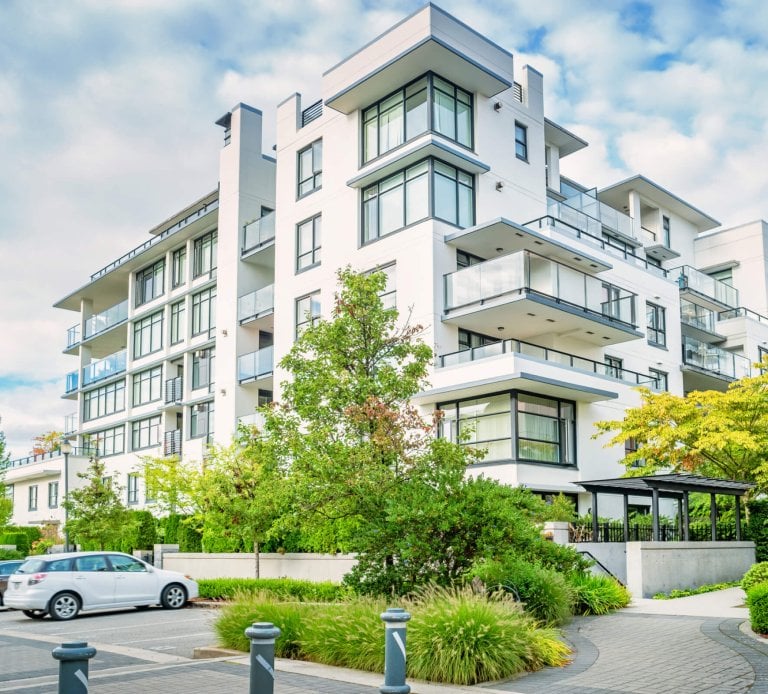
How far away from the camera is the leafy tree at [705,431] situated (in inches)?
1042

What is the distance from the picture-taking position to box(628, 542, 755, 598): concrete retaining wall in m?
19.1

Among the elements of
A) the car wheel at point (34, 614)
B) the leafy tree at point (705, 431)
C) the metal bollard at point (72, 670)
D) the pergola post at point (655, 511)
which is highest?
the leafy tree at point (705, 431)

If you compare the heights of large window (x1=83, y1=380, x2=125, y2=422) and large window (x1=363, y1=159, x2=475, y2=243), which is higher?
large window (x1=363, y1=159, x2=475, y2=243)

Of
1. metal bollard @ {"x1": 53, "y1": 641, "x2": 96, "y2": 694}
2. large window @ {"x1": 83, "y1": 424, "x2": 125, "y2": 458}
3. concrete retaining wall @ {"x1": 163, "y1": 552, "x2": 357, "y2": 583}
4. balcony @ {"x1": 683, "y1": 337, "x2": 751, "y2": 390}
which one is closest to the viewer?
metal bollard @ {"x1": 53, "y1": 641, "x2": 96, "y2": 694}

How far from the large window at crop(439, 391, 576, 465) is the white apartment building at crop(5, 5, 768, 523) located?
0.07 metres

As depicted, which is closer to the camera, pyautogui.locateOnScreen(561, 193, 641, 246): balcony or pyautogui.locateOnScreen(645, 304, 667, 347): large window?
pyautogui.locateOnScreen(645, 304, 667, 347): large window

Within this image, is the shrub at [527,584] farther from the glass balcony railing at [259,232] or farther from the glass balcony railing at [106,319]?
the glass balcony railing at [106,319]

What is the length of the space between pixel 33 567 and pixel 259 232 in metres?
19.5

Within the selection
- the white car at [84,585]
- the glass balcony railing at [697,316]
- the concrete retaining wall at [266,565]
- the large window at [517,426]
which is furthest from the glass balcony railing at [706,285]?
the white car at [84,585]

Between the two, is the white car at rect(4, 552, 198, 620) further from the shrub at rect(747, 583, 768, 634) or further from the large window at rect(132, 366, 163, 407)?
the large window at rect(132, 366, 163, 407)

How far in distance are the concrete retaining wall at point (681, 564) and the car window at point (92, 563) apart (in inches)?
479

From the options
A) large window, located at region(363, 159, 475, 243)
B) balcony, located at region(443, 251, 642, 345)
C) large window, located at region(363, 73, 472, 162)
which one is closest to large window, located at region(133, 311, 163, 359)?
large window, located at region(363, 159, 475, 243)

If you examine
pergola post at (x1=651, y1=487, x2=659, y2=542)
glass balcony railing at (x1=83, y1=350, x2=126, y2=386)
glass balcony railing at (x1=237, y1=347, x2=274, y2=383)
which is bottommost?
pergola post at (x1=651, y1=487, x2=659, y2=542)

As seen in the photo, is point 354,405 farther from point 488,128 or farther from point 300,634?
point 488,128
